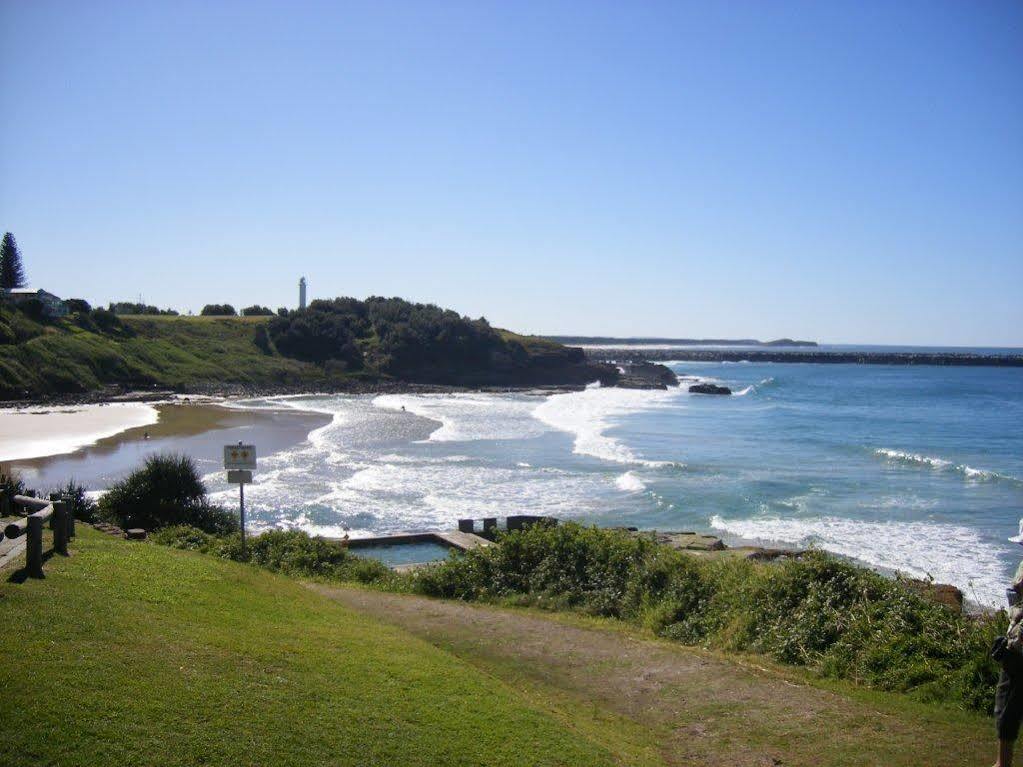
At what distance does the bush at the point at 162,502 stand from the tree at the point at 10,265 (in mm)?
76453

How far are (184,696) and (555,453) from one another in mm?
31942

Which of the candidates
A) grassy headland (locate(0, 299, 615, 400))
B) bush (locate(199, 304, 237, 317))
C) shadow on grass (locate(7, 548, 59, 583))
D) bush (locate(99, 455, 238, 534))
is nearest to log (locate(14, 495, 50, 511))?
shadow on grass (locate(7, 548, 59, 583))

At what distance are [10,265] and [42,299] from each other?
15967mm

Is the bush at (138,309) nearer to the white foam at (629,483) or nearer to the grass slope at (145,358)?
the grass slope at (145,358)

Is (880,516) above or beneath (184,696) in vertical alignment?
beneath

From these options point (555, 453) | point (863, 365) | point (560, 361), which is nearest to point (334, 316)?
point (560, 361)

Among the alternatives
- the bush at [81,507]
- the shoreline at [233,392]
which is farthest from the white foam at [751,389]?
the bush at [81,507]

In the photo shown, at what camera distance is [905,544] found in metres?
22.0

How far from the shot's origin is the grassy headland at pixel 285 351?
6094cm

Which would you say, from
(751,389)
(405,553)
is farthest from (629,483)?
(751,389)

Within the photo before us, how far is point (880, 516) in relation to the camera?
25656 millimetres

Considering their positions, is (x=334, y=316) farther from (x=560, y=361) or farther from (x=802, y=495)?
(x=802, y=495)

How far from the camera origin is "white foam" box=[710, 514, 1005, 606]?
1873 centimetres

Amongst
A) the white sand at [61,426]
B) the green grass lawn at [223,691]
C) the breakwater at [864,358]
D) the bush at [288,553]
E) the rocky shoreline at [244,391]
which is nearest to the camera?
the green grass lawn at [223,691]
